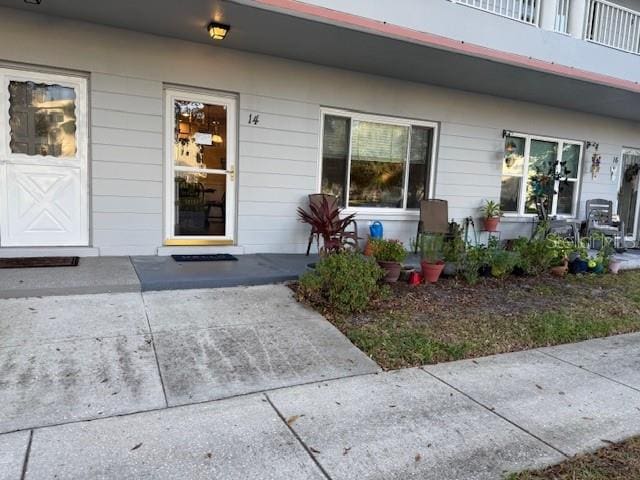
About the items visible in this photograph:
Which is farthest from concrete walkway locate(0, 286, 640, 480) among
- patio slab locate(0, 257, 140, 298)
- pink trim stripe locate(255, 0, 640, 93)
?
pink trim stripe locate(255, 0, 640, 93)

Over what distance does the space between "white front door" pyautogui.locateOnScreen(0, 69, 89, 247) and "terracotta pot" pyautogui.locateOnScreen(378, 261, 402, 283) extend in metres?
3.45

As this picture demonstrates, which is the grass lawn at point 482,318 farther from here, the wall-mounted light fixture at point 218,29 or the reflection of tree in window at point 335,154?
the wall-mounted light fixture at point 218,29

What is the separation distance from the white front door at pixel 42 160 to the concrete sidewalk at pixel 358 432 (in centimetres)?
349

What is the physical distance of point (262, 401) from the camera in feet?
8.70

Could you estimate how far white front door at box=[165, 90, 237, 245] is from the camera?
5.65m

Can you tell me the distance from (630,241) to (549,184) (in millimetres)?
3043

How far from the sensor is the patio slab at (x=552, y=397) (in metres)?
2.50

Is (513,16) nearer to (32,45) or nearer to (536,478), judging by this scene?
(32,45)

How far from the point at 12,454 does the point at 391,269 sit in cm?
395

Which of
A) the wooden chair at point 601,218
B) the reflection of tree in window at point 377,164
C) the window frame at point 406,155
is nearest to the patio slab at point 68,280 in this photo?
the window frame at point 406,155

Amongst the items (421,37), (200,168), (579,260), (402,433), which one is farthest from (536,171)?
(402,433)

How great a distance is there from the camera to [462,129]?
742 cm

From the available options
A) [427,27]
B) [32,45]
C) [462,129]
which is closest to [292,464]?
[32,45]

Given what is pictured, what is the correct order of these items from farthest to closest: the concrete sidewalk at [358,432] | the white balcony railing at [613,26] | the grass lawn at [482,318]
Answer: the white balcony railing at [613,26], the grass lawn at [482,318], the concrete sidewalk at [358,432]
